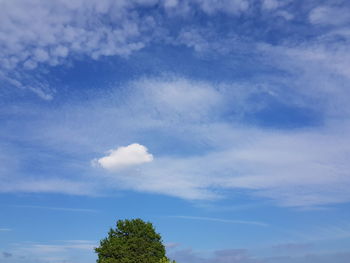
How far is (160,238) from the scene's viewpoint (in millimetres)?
81750

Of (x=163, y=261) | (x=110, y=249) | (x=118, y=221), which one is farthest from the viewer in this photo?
(x=118, y=221)

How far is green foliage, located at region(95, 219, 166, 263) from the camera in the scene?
250 feet

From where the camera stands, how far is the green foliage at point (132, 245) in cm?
7619

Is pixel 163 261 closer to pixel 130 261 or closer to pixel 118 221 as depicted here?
pixel 130 261

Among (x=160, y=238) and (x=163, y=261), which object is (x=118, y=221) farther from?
(x=163, y=261)

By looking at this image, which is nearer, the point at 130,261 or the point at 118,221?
the point at 130,261

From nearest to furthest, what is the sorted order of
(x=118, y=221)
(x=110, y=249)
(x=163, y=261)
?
(x=163, y=261) → (x=110, y=249) → (x=118, y=221)

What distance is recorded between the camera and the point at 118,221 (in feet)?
270

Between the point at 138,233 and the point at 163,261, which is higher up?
the point at 138,233

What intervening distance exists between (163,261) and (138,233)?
32.9 ft

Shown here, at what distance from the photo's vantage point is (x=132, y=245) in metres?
77.4

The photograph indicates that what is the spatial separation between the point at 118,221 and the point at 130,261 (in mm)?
9489

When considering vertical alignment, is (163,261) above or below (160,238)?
below

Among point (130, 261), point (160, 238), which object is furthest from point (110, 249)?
point (160, 238)
